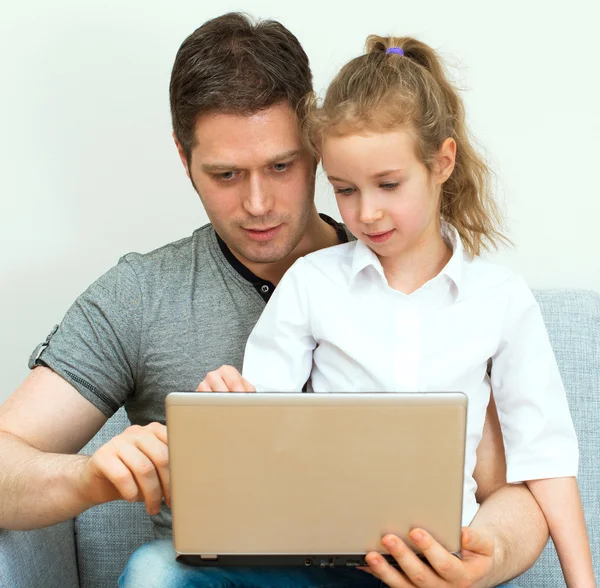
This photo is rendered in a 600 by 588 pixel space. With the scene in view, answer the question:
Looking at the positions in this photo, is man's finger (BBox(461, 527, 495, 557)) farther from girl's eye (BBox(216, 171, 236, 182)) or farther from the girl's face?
girl's eye (BBox(216, 171, 236, 182))

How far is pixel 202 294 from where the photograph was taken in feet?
5.94

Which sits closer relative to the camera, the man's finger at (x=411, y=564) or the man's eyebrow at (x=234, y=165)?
the man's finger at (x=411, y=564)

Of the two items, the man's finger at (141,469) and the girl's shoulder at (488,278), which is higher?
the girl's shoulder at (488,278)

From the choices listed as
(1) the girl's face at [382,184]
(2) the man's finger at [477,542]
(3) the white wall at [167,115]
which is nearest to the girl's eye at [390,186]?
(1) the girl's face at [382,184]

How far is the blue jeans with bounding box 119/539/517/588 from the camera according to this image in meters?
1.42

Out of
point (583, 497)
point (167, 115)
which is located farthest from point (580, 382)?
point (167, 115)

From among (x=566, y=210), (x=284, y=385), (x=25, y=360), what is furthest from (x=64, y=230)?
(x=566, y=210)

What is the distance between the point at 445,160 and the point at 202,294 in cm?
53

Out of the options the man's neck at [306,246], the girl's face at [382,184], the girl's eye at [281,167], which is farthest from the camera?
the man's neck at [306,246]

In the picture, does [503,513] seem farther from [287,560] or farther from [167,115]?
[167,115]

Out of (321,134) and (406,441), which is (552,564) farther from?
(321,134)

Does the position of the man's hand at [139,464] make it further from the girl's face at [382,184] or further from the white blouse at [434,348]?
the girl's face at [382,184]

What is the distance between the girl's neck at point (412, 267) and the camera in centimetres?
164

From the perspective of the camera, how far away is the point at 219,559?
129 cm
